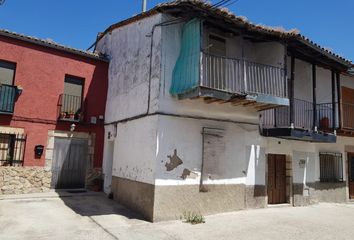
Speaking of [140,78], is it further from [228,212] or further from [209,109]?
[228,212]

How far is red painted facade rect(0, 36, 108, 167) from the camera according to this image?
36.5 feet

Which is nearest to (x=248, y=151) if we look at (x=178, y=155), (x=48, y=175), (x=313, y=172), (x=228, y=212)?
(x=228, y=212)

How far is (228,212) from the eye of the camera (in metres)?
9.79

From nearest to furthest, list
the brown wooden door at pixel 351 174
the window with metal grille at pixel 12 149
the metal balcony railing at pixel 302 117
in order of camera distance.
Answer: the window with metal grille at pixel 12 149
the metal balcony railing at pixel 302 117
the brown wooden door at pixel 351 174

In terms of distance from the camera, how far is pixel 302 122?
12.1 m

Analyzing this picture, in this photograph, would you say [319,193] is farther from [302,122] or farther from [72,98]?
[72,98]

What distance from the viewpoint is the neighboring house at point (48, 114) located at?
10.9 meters

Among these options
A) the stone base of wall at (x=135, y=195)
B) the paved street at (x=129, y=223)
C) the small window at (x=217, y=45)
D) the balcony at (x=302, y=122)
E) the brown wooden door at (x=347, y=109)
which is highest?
the small window at (x=217, y=45)

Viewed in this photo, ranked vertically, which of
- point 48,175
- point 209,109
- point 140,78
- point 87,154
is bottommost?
point 48,175

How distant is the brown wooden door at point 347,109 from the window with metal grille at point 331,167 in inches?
55.3

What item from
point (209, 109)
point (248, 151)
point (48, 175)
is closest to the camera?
point (209, 109)

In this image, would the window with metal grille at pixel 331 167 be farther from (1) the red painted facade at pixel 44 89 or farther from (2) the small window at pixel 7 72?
(2) the small window at pixel 7 72

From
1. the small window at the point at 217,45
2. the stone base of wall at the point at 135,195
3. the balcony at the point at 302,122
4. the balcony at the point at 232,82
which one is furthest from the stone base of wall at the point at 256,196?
the small window at the point at 217,45

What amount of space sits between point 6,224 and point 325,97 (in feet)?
42.1
